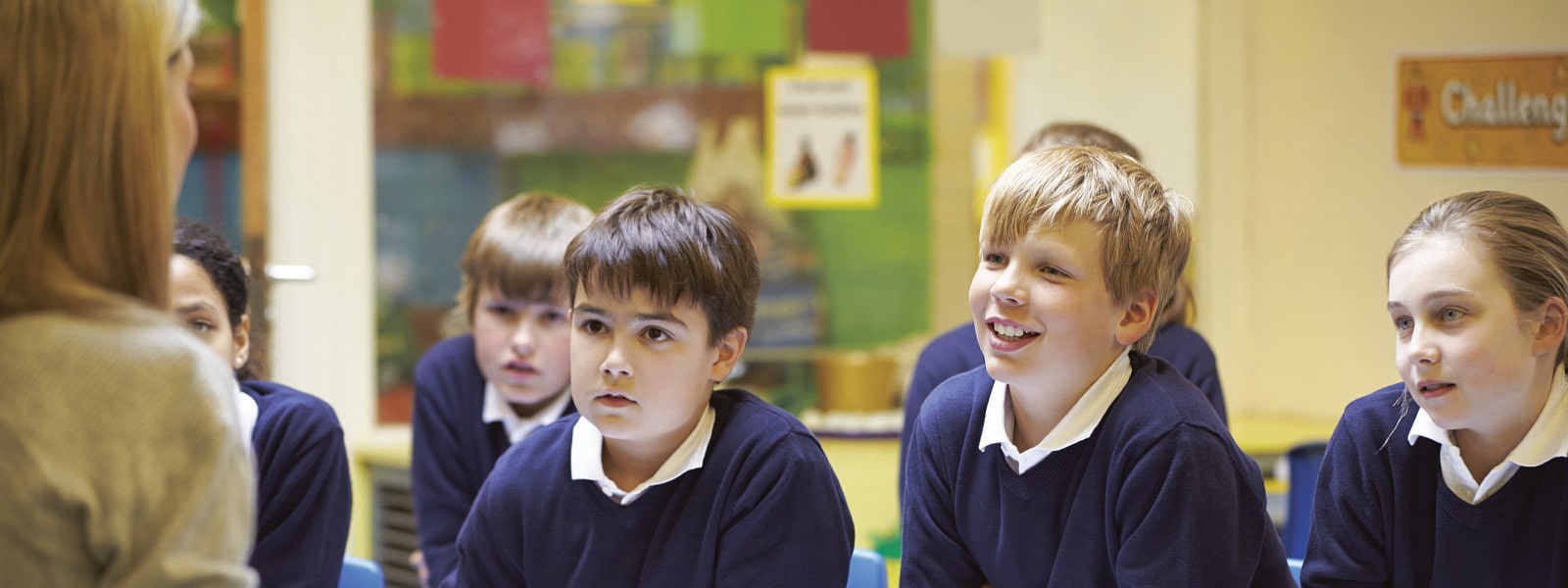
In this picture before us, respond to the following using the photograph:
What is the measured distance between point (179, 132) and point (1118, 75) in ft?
9.81

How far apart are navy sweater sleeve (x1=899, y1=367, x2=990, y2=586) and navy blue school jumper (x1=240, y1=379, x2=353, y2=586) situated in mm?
655

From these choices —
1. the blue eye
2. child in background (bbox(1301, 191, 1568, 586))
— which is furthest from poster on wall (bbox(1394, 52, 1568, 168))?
the blue eye

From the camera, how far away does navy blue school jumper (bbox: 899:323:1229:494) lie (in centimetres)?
225

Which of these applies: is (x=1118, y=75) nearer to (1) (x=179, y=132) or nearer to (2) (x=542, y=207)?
(2) (x=542, y=207)

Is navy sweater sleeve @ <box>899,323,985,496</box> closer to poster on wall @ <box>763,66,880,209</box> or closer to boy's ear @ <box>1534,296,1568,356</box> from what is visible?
boy's ear @ <box>1534,296,1568,356</box>

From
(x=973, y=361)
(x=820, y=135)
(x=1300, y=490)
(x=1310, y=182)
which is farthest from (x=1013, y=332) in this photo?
(x=1310, y=182)

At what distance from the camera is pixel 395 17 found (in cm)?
353

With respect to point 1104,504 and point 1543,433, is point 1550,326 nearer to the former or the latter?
point 1543,433

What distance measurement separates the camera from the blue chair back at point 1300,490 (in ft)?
8.77

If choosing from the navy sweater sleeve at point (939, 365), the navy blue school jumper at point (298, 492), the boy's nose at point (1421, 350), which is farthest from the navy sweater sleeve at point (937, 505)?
the navy blue school jumper at point (298, 492)

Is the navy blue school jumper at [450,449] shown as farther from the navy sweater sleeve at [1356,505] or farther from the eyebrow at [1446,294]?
the eyebrow at [1446,294]

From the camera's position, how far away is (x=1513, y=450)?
1.60m

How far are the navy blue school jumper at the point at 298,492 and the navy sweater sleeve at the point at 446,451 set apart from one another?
507 millimetres

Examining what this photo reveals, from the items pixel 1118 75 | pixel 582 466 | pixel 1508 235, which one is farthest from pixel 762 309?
pixel 1508 235
